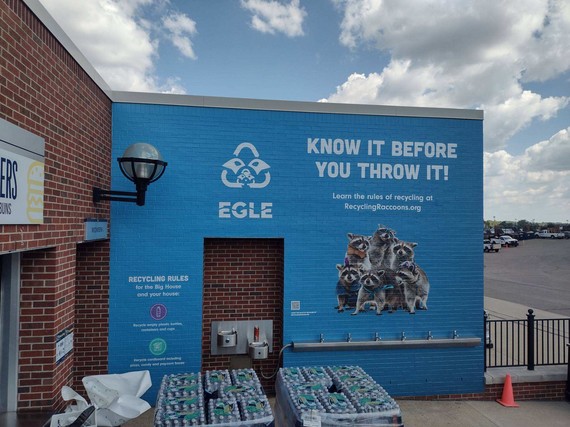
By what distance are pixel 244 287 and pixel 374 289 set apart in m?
2.32

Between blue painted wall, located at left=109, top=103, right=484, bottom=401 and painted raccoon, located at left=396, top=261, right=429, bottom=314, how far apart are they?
4.8 inches

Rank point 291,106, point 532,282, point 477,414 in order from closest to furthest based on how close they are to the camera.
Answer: point 477,414 → point 291,106 → point 532,282

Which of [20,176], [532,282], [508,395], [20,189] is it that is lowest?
[532,282]

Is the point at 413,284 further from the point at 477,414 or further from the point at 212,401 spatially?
the point at 212,401

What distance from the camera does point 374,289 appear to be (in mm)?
6555

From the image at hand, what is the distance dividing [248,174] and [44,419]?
4.20 m

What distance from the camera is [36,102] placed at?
3.61 metres

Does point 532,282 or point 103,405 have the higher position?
point 103,405

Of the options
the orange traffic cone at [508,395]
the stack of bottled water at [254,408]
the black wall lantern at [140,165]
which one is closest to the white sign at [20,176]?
the black wall lantern at [140,165]

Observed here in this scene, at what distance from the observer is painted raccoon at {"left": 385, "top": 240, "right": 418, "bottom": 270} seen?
6621mm

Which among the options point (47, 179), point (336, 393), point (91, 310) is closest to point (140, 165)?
point (47, 179)

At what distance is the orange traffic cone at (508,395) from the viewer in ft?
21.2

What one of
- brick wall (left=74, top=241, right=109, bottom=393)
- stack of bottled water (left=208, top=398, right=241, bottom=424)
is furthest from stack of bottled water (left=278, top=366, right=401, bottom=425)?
brick wall (left=74, top=241, right=109, bottom=393)

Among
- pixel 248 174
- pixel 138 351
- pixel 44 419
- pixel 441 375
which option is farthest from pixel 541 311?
pixel 44 419
